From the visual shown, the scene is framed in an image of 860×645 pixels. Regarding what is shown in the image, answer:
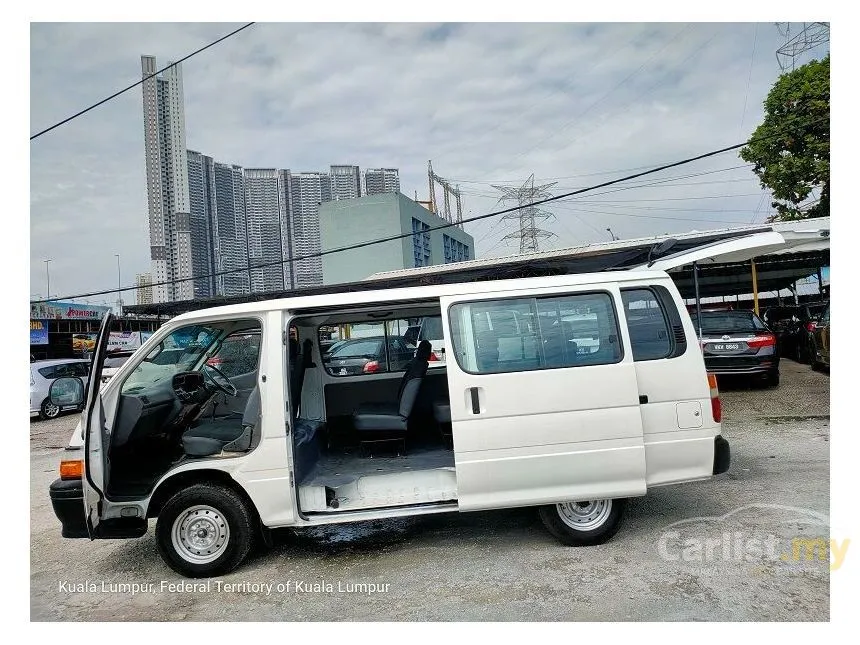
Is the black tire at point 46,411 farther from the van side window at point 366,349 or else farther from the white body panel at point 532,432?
the white body panel at point 532,432

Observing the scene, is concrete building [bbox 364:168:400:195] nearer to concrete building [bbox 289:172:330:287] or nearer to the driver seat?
concrete building [bbox 289:172:330:287]

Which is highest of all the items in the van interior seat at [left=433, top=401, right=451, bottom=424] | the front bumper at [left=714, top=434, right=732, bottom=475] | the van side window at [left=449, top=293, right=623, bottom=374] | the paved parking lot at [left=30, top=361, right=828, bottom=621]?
the van side window at [left=449, top=293, right=623, bottom=374]

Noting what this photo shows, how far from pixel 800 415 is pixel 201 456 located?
8025 millimetres

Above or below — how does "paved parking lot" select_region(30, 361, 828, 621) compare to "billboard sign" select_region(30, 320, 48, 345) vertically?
below

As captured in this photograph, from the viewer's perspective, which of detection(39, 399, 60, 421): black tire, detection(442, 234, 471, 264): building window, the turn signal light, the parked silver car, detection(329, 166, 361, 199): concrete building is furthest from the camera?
detection(442, 234, 471, 264): building window

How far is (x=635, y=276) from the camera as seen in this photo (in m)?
4.25

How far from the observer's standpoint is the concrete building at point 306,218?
108 ft

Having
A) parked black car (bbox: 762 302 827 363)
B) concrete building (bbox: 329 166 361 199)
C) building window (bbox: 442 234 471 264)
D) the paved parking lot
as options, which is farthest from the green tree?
building window (bbox: 442 234 471 264)

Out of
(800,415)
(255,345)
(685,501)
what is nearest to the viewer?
(685,501)

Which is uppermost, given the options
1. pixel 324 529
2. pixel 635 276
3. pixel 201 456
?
pixel 635 276

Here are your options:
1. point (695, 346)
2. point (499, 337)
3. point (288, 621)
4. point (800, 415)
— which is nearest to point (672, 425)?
point (695, 346)

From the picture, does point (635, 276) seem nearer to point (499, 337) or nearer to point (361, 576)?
point (499, 337)

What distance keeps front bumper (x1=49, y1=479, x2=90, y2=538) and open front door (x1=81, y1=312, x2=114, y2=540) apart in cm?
12

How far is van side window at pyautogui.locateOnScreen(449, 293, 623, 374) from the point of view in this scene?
403cm
